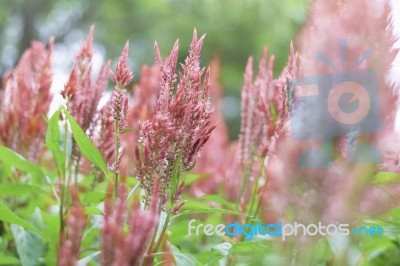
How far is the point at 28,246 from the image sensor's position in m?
1.61

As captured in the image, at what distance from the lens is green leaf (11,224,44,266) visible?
1.58 metres

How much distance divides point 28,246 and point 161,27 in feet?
39.3

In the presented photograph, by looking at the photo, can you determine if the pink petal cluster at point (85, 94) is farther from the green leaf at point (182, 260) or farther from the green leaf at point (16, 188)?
the green leaf at point (182, 260)

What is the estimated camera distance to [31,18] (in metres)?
12.6

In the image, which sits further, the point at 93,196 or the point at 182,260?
the point at 93,196

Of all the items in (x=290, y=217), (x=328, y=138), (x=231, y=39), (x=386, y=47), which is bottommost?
(x=290, y=217)

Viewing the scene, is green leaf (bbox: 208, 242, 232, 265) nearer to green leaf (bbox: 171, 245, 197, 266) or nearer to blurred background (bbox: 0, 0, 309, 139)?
green leaf (bbox: 171, 245, 197, 266)

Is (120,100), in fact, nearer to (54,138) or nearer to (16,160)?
(54,138)

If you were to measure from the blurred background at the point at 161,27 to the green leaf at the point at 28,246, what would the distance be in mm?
9819

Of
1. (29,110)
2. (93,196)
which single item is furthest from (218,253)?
(29,110)

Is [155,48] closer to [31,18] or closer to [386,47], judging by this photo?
[386,47]

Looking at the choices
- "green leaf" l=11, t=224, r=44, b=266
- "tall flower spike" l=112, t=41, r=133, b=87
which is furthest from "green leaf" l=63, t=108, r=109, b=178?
"green leaf" l=11, t=224, r=44, b=266

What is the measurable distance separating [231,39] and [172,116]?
12.3 metres

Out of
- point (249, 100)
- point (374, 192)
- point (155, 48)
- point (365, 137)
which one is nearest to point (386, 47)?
point (365, 137)
